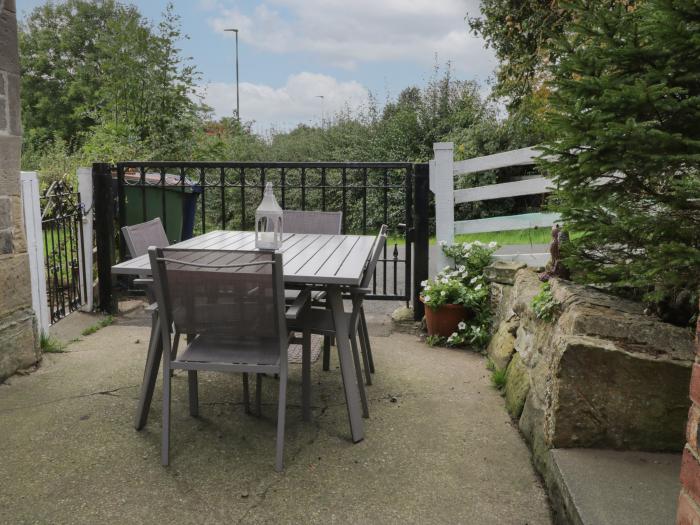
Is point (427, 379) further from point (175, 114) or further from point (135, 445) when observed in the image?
point (175, 114)

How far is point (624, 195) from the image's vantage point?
9.12 feet

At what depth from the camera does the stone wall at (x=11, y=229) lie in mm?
3461

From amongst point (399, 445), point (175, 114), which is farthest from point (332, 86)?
point (399, 445)

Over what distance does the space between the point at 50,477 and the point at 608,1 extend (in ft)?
23.4

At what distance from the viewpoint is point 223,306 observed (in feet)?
8.30

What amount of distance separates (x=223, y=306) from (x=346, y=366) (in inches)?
27.3

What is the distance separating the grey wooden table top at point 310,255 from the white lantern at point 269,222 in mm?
83

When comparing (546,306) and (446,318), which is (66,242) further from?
(546,306)

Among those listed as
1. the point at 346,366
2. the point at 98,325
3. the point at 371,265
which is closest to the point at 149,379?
the point at 346,366

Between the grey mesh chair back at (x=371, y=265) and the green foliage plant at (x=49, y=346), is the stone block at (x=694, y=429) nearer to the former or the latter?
the grey mesh chair back at (x=371, y=265)

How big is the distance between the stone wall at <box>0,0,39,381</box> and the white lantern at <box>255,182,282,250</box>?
4.83ft

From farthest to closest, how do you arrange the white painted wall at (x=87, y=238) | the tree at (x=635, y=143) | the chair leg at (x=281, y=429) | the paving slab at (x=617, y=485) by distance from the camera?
1. the white painted wall at (x=87, y=238)
2. the chair leg at (x=281, y=429)
3. the tree at (x=635, y=143)
4. the paving slab at (x=617, y=485)

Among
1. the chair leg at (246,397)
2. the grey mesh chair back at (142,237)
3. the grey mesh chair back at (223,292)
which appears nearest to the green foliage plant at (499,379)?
the chair leg at (246,397)

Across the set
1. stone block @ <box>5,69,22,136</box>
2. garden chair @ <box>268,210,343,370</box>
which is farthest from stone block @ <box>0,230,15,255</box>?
garden chair @ <box>268,210,343,370</box>
